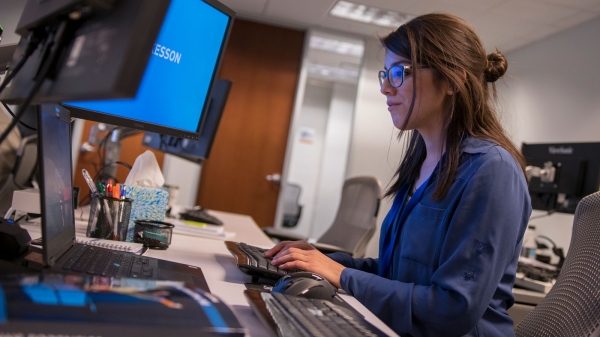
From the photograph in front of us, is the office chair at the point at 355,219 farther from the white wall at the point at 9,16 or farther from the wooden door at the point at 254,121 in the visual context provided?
the wooden door at the point at 254,121

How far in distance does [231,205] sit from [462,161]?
4.32 m

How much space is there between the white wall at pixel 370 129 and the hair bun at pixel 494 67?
13.5 feet

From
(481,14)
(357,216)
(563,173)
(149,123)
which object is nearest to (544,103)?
(481,14)

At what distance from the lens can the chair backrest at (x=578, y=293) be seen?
3.20ft

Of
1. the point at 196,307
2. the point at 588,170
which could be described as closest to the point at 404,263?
the point at 196,307

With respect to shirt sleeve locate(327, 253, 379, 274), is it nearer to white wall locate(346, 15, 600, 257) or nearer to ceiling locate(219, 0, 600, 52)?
white wall locate(346, 15, 600, 257)

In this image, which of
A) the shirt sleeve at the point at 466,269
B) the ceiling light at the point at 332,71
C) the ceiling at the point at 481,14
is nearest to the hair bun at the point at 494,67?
the shirt sleeve at the point at 466,269

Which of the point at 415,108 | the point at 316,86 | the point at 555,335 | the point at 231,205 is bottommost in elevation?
the point at 231,205

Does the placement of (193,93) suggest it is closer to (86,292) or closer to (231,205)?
(86,292)

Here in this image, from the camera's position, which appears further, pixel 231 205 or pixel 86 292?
pixel 231 205

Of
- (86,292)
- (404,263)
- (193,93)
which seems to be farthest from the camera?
(193,93)

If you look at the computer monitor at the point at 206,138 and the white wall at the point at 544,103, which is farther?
the white wall at the point at 544,103

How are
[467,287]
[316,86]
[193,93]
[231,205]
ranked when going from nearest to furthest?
[467,287] < [193,93] < [231,205] < [316,86]

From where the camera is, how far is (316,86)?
7.64 m
